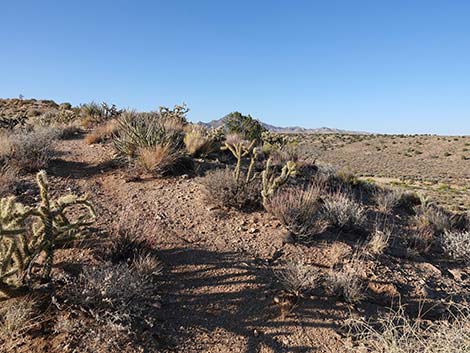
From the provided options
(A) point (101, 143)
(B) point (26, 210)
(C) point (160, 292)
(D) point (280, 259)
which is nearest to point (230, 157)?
(A) point (101, 143)

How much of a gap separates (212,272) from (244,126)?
12789 mm

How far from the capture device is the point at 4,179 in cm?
628

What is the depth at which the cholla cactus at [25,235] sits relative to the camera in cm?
343

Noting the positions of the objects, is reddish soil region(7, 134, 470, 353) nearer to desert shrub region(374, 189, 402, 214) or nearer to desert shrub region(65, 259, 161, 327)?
desert shrub region(65, 259, 161, 327)

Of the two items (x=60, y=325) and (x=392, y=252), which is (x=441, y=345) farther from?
(x=60, y=325)

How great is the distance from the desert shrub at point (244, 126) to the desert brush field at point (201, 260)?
6.54m

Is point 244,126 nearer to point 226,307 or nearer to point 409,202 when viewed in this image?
point 409,202

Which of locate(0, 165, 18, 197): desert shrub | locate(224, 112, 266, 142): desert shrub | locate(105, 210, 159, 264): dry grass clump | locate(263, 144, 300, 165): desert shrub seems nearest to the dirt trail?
locate(105, 210, 159, 264): dry grass clump

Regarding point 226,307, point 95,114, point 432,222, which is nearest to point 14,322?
point 226,307

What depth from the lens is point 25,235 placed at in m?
3.85

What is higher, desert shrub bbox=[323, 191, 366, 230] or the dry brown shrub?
A: the dry brown shrub

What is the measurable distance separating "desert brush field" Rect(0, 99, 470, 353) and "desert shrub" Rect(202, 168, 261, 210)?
Answer: 0.03 metres

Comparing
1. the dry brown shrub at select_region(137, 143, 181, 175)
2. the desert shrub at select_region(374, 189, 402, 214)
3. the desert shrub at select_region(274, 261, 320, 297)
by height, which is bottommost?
the desert shrub at select_region(274, 261, 320, 297)

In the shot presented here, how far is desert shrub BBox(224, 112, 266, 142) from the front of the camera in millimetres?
16484
